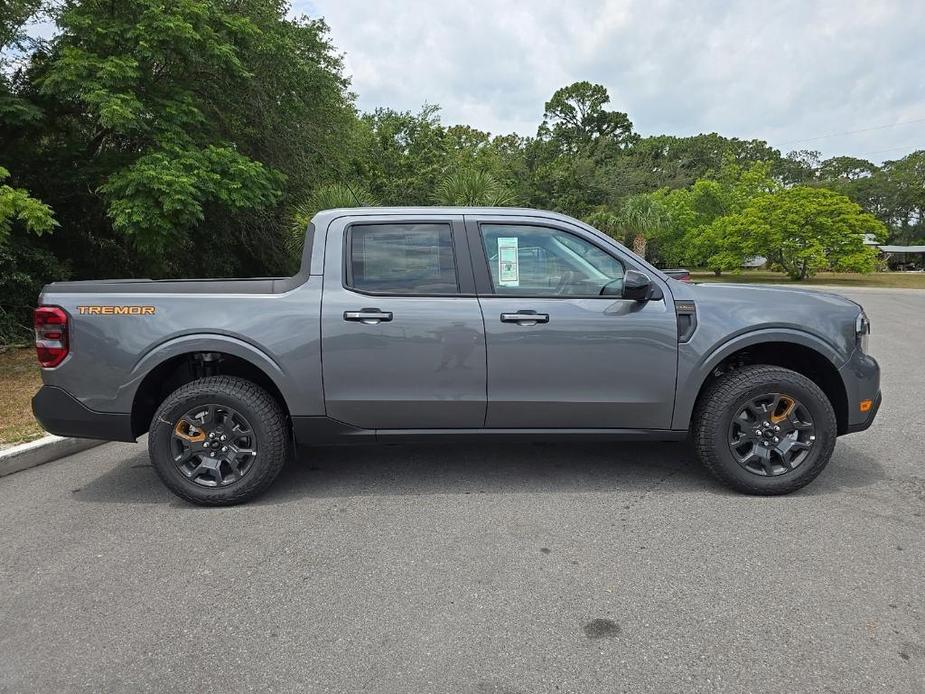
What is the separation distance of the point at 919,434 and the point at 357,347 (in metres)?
4.83

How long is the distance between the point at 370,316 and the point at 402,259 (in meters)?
0.45

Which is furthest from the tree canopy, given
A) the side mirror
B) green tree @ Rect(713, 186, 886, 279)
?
green tree @ Rect(713, 186, 886, 279)

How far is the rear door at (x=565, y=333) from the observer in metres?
3.51

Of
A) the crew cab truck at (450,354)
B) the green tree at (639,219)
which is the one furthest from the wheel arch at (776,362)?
the green tree at (639,219)

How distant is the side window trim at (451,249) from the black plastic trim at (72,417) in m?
1.66

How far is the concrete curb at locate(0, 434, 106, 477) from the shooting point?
166 inches

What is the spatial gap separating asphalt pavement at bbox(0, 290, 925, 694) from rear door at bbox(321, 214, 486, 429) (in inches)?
25.1

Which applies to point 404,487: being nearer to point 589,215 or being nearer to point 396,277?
Result: point 396,277

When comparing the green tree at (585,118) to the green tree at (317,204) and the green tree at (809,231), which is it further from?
the green tree at (317,204)

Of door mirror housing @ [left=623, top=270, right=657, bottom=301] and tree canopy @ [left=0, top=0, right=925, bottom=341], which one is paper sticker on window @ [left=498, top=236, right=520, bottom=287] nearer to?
door mirror housing @ [left=623, top=270, right=657, bottom=301]

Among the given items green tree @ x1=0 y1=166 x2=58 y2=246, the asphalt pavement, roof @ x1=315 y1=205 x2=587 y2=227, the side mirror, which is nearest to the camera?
the asphalt pavement

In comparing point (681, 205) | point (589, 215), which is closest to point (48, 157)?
point (589, 215)

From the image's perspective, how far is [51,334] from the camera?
11.4 feet

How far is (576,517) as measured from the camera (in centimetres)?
338
